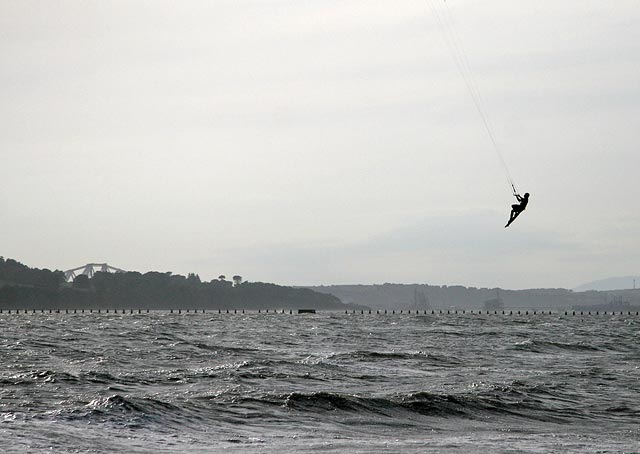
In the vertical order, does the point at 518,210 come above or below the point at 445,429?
above

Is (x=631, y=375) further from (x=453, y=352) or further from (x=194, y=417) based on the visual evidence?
(x=194, y=417)

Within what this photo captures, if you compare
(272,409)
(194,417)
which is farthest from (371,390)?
(194,417)

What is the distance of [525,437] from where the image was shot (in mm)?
26156

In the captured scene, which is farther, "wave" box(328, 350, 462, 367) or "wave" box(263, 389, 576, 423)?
"wave" box(328, 350, 462, 367)

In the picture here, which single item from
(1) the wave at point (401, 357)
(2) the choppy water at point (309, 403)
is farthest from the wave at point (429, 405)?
(1) the wave at point (401, 357)

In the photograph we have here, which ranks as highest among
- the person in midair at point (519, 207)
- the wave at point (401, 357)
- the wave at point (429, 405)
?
the person in midair at point (519, 207)

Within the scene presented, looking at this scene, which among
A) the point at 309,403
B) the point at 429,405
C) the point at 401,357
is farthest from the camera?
the point at 401,357

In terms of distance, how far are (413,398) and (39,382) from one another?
13.3 metres

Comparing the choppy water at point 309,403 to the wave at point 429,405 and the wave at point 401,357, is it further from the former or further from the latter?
the wave at point 401,357

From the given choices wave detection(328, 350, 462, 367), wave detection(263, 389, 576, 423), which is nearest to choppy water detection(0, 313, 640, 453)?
wave detection(263, 389, 576, 423)

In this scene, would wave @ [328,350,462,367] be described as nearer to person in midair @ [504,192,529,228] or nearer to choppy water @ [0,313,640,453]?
choppy water @ [0,313,640,453]

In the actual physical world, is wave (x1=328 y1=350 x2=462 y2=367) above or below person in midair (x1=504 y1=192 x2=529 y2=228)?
below

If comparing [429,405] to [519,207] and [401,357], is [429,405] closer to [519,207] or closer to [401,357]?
[519,207]

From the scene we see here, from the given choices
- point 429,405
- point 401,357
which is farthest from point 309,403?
point 401,357
